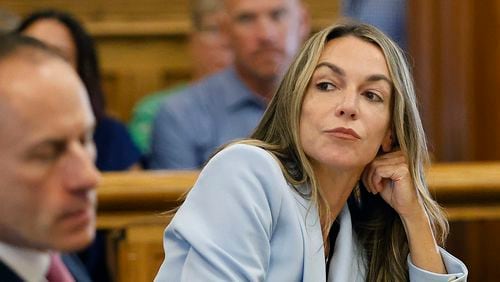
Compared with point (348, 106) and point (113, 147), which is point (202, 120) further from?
point (348, 106)

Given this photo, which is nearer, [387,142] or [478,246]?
[387,142]

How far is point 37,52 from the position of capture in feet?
3.80

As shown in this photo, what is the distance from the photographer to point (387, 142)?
2.18m

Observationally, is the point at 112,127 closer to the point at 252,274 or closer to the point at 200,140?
the point at 200,140

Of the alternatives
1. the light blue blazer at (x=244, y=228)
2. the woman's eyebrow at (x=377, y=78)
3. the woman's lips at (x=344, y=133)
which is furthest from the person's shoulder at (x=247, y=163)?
the woman's eyebrow at (x=377, y=78)

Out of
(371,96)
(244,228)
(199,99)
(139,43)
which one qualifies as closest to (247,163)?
(244,228)

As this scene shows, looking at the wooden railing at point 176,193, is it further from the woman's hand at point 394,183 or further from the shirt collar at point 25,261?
the shirt collar at point 25,261

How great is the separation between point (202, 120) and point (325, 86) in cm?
154

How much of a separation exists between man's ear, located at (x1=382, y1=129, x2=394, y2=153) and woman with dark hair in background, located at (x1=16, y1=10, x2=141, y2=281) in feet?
4.62

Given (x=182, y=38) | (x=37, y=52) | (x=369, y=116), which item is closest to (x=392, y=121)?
(x=369, y=116)

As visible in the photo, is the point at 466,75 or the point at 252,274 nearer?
the point at 252,274

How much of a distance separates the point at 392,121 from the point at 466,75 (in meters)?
1.22

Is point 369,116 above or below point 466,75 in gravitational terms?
above

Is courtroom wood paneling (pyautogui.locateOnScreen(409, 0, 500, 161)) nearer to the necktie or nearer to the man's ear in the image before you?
the man's ear
